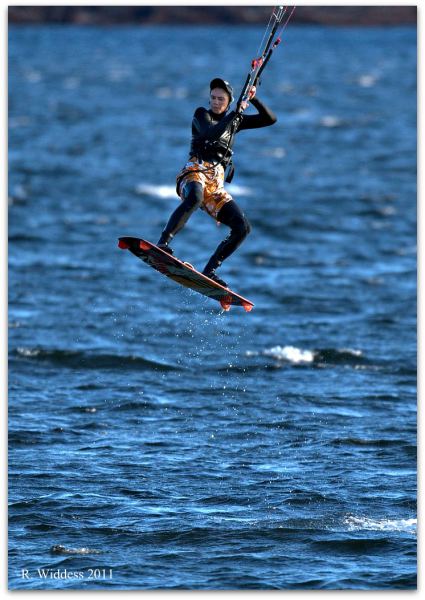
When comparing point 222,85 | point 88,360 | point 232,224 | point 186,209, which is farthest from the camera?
point 88,360

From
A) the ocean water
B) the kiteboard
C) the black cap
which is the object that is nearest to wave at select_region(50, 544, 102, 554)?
the ocean water

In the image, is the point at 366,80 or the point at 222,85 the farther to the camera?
the point at 366,80

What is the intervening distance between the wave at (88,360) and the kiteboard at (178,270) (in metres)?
10.1

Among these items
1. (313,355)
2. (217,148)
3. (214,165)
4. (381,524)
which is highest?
(217,148)

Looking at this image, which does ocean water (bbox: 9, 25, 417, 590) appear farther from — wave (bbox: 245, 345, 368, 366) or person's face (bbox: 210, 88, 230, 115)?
person's face (bbox: 210, 88, 230, 115)

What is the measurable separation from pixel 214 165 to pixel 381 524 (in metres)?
6.54

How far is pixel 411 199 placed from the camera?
58438 millimetres

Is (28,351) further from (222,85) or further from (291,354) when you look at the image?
(222,85)

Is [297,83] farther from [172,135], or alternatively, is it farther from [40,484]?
[40,484]

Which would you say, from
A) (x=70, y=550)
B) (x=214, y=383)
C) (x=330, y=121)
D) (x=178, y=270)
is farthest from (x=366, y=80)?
(x=70, y=550)

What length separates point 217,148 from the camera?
20219 millimetres

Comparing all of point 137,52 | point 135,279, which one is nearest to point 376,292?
point 135,279

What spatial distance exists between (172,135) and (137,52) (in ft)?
282

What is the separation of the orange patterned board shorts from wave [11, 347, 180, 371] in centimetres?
1158
